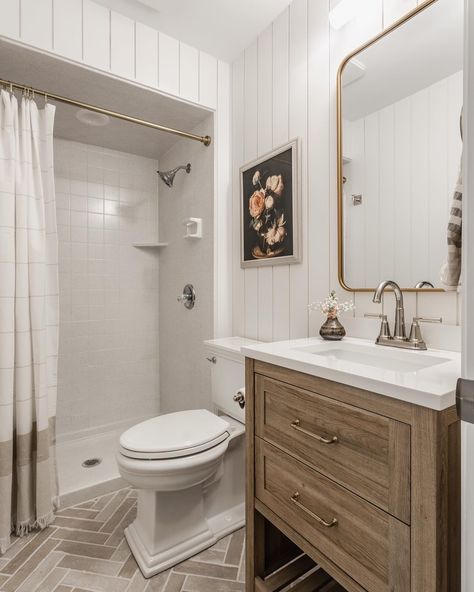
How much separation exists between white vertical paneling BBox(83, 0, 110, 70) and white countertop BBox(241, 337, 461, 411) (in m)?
1.63

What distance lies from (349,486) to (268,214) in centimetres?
134

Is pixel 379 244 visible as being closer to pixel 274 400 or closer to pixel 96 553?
pixel 274 400

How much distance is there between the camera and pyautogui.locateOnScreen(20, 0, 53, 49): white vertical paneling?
5.06 ft

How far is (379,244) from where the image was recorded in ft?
4.35

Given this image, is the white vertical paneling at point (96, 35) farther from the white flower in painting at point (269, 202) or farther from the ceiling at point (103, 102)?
the white flower in painting at point (269, 202)

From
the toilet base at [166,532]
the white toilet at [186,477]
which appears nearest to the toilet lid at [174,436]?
the white toilet at [186,477]

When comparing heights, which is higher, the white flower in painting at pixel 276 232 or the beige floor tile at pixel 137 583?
the white flower in painting at pixel 276 232

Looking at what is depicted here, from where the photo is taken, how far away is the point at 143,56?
185 cm

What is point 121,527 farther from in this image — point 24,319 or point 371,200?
point 371,200

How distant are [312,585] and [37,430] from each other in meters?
1.35

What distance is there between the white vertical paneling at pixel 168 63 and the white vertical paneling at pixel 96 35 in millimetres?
281

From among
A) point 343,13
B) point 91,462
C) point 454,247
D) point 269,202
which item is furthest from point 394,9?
point 91,462

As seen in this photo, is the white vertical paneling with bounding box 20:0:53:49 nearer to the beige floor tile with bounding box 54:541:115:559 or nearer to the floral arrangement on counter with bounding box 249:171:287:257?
the floral arrangement on counter with bounding box 249:171:287:257

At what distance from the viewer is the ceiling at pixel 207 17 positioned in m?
1.70
